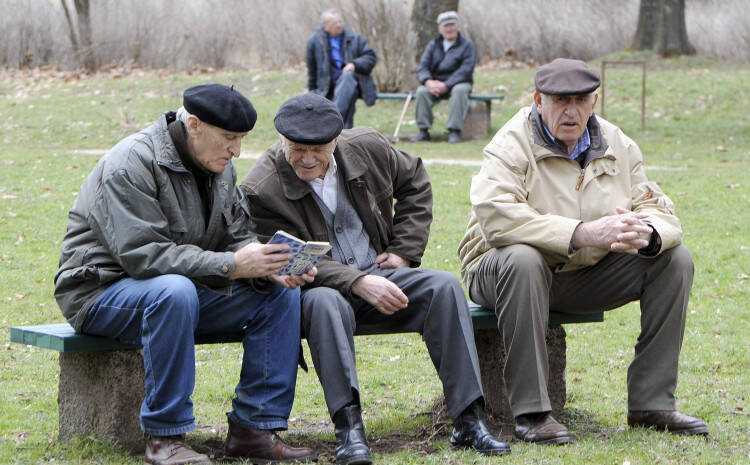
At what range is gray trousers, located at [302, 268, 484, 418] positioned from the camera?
464cm

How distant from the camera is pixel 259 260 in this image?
4.51 meters

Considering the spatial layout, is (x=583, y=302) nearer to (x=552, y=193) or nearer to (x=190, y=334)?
(x=552, y=193)

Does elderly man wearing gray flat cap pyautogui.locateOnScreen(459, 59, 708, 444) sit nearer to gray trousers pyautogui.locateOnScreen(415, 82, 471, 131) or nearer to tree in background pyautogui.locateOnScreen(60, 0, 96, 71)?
gray trousers pyautogui.locateOnScreen(415, 82, 471, 131)

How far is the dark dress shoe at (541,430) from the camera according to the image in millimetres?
4859

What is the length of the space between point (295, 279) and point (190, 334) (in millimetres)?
475

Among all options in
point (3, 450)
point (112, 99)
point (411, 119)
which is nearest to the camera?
point (3, 450)

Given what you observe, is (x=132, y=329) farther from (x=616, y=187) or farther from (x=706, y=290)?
(x=706, y=290)

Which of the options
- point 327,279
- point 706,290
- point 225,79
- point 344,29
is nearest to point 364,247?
point 327,279

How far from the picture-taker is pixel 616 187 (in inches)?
206

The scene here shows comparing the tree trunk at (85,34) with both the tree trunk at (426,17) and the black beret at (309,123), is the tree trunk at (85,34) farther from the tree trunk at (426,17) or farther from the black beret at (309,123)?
the black beret at (309,123)

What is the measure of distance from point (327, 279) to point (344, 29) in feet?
36.6

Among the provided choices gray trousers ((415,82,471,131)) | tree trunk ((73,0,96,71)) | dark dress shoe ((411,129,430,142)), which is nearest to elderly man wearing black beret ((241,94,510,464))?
gray trousers ((415,82,471,131))

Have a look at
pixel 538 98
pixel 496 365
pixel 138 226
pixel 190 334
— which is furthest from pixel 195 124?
pixel 496 365

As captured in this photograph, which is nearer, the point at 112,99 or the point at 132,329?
the point at 132,329
